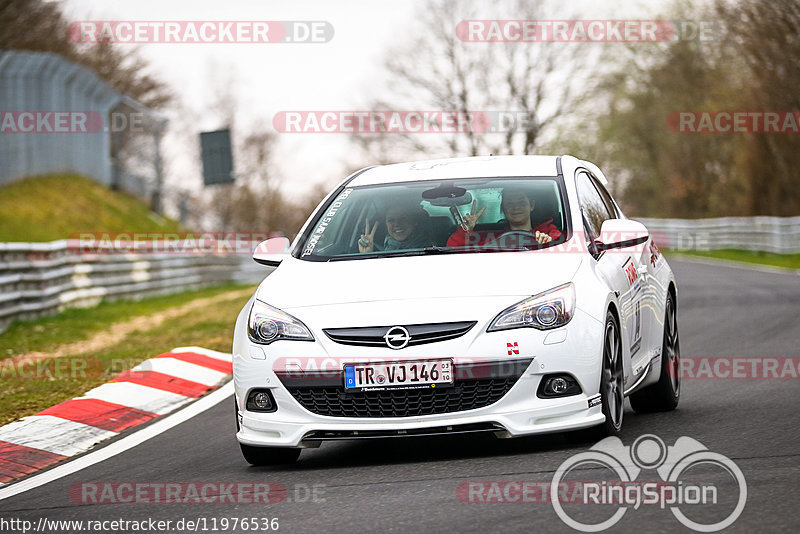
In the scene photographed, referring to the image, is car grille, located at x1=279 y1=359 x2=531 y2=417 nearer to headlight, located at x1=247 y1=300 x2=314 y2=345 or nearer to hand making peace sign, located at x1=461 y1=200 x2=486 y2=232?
headlight, located at x1=247 y1=300 x2=314 y2=345

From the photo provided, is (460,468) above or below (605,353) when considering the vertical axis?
below

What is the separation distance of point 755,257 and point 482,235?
3220 cm

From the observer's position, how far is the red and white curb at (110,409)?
7.88 meters

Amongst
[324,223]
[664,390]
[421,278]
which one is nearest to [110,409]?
[324,223]

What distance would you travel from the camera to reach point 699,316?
52.1ft

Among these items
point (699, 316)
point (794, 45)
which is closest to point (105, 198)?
point (794, 45)

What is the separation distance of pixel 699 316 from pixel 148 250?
1205 centimetres

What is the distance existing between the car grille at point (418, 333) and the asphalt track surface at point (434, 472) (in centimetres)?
61

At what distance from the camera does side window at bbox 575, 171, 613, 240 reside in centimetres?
766

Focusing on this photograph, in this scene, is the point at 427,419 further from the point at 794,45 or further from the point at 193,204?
the point at 193,204

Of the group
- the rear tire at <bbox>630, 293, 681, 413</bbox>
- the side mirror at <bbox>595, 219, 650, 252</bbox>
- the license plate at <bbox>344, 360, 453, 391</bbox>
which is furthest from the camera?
the rear tire at <bbox>630, 293, 681, 413</bbox>

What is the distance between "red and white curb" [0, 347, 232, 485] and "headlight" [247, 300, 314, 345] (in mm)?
1554

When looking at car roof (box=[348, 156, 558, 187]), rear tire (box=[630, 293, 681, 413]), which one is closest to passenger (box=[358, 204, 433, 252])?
car roof (box=[348, 156, 558, 187])

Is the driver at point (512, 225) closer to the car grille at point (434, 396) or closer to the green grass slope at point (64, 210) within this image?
the car grille at point (434, 396)
